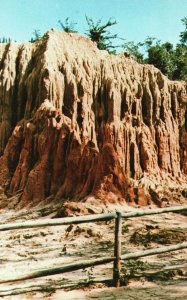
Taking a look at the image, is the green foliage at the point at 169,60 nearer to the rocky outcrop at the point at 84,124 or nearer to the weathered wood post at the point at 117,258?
the rocky outcrop at the point at 84,124

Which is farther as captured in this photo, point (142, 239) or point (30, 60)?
point (30, 60)

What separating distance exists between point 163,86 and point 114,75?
267 centimetres

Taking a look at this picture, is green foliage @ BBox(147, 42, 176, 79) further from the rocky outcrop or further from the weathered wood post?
the weathered wood post

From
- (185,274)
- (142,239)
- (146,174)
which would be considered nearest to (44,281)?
(185,274)

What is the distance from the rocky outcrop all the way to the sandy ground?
6.38 ft

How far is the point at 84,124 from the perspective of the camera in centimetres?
1510

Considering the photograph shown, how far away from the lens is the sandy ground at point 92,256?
4.40 meters

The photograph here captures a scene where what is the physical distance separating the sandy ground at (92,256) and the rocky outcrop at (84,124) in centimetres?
194

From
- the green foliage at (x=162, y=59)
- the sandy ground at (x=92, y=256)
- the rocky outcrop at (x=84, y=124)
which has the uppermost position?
the green foliage at (x=162, y=59)

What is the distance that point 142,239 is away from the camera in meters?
7.16

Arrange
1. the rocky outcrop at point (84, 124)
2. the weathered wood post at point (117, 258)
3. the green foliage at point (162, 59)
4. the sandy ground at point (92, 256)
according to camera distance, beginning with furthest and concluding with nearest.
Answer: the green foliage at point (162, 59), the rocky outcrop at point (84, 124), the weathered wood post at point (117, 258), the sandy ground at point (92, 256)

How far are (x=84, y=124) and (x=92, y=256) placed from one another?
935cm

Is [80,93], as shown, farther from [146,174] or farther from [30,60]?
[146,174]

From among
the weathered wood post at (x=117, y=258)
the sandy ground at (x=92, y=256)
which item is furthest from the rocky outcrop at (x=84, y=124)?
the weathered wood post at (x=117, y=258)
